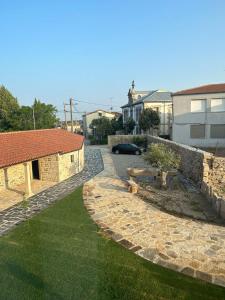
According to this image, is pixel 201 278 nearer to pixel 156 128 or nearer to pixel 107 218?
pixel 107 218

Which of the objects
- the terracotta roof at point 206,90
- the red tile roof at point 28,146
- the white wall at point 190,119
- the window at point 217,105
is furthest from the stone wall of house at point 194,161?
the window at point 217,105

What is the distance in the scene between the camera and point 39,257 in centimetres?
797

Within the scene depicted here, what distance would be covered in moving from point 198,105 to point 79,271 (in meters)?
29.5

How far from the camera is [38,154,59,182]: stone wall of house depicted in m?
17.9

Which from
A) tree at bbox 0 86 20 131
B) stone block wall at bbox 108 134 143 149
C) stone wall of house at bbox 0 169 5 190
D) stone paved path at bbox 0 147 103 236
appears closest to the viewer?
stone paved path at bbox 0 147 103 236

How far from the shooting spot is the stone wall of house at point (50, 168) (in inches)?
704

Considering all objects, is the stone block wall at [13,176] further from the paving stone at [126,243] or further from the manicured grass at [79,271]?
the paving stone at [126,243]

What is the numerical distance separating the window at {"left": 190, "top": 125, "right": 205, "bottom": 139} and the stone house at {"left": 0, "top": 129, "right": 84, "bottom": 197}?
17.7 metres

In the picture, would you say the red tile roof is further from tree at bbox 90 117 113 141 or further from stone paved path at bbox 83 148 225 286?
tree at bbox 90 117 113 141

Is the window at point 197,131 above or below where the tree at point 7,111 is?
below

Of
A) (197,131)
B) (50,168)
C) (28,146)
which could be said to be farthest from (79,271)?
(197,131)

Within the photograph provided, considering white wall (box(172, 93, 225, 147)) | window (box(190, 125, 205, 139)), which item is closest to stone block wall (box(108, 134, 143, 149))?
white wall (box(172, 93, 225, 147))

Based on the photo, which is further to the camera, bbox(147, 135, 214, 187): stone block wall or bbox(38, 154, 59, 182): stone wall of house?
bbox(38, 154, 59, 182): stone wall of house

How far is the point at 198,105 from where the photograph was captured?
3231 centimetres
